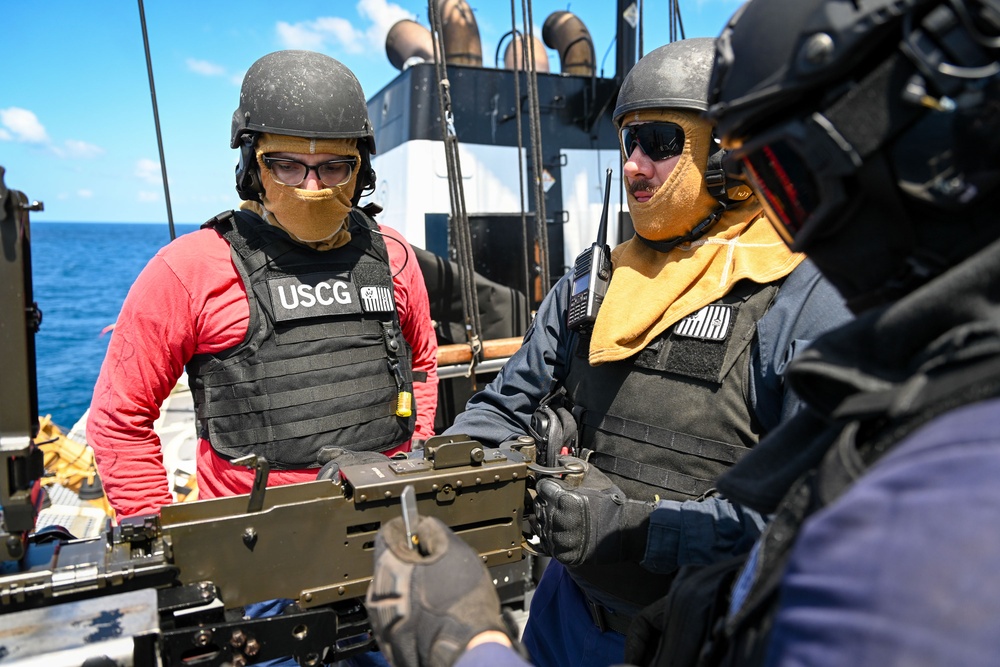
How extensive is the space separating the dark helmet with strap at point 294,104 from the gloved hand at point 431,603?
1805mm

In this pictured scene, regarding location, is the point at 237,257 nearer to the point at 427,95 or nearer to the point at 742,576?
the point at 742,576

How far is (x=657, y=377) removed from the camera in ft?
5.94

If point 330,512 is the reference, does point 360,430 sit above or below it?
below

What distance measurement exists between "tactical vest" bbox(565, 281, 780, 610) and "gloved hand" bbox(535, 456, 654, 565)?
0.14 m

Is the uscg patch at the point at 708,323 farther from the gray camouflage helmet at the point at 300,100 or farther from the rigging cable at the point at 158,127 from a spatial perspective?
the rigging cable at the point at 158,127

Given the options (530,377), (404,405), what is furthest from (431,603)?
(404,405)

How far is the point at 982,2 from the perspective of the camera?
2.36 ft

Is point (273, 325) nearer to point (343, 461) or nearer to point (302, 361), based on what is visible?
point (302, 361)

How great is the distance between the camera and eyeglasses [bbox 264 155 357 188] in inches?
97.3

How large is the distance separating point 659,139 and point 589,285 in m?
0.46

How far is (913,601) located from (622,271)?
1.49m

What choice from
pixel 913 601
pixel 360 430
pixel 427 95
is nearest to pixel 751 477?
pixel 913 601

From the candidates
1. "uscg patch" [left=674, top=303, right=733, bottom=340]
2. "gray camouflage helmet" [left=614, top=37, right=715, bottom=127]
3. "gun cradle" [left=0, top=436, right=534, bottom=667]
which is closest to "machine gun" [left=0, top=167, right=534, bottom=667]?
"gun cradle" [left=0, top=436, right=534, bottom=667]

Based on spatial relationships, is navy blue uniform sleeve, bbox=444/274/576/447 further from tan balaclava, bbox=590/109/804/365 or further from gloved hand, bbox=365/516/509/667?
gloved hand, bbox=365/516/509/667
